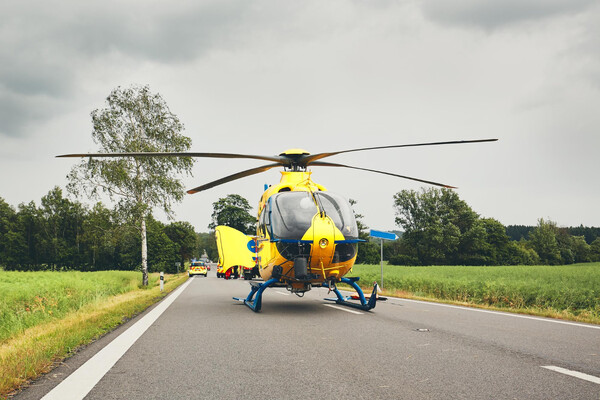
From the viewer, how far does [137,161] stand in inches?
1135

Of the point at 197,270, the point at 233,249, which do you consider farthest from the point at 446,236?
the point at 233,249

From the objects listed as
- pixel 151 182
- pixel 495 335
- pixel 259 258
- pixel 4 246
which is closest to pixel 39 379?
pixel 495 335

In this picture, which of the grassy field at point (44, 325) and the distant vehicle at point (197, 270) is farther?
the distant vehicle at point (197, 270)

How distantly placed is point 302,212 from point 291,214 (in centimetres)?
23

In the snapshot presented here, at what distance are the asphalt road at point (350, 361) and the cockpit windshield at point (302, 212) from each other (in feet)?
5.80

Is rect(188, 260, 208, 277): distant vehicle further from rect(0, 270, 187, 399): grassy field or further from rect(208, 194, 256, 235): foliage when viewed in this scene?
rect(208, 194, 256, 235): foliage

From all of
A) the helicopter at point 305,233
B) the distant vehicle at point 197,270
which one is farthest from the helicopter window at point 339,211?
the distant vehicle at point 197,270

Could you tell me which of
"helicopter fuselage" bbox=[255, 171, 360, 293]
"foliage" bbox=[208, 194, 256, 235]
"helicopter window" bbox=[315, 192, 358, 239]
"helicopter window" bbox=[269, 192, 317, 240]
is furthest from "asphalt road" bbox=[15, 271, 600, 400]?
"foliage" bbox=[208, 194, 256, 235]

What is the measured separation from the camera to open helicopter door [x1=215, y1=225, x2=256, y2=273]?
1214cm

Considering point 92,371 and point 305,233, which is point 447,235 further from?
point 92,371

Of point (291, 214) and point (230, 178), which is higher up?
point (230, 178)

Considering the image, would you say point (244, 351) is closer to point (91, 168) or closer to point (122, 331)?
point (122, 331)

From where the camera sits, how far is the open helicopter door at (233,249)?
478 inches

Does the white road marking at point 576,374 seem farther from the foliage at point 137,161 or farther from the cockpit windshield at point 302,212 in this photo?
the foliage at point 137,161
